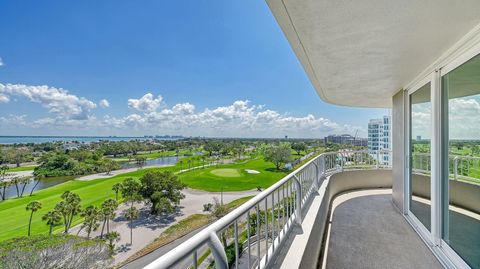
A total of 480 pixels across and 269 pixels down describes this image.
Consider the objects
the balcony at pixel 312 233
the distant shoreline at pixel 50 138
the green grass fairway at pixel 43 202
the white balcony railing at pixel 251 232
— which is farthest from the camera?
the distant shoreline at pixel 50 138

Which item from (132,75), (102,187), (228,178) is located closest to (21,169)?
(102,187)

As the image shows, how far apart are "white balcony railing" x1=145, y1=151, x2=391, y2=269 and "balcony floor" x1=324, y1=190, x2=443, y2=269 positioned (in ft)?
2.18

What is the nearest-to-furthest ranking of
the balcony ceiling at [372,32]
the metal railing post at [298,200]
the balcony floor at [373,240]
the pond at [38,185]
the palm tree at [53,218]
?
the balcony ceiling at [372,32] < the metal railing post at [298,200] < the balcony floor at [373,240] < the palm tree at [53,218] < the pond at [38,185]

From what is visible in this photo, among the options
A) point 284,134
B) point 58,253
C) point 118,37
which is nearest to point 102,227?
point 58,253

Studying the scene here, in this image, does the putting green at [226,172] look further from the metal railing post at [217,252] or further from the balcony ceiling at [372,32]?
the metal railing post at [217,252]

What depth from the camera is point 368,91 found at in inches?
150

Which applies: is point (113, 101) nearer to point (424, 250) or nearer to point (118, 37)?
point (118, 37)

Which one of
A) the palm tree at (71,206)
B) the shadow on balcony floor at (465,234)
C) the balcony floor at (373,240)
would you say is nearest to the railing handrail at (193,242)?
the balcony floor at (373,240)

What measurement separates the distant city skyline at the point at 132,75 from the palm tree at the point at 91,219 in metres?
18.5

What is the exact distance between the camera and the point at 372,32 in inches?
69.1

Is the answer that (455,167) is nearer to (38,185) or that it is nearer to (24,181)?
(24,181)

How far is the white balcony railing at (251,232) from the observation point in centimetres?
64

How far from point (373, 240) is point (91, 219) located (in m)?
22.1

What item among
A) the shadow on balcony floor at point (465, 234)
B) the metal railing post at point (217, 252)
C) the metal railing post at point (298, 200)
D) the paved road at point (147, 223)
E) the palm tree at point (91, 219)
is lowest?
the paved road at point (147, 223)
